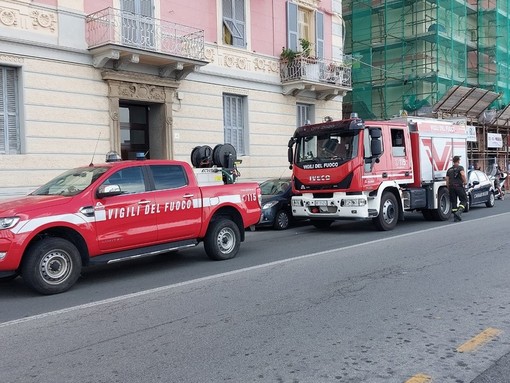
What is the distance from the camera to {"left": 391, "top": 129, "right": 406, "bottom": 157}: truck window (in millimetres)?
13430

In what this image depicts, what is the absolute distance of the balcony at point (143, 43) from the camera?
15.0 m

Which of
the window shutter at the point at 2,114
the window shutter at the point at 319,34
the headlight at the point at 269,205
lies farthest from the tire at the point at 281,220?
the window shutter at the point at 319,34

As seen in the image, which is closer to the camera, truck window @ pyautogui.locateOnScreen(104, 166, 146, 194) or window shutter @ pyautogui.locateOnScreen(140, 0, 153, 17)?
truck window @ pyautogui.locateOnScreen(104, 166, 146, 194)

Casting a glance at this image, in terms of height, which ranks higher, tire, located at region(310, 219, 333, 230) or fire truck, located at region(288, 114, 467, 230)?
fire truck, located at region(288, 114, 467, 230)

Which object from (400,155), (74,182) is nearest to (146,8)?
(400,155)

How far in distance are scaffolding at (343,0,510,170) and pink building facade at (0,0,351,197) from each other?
6.92 metres

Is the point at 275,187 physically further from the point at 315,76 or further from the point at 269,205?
the point at 315,76

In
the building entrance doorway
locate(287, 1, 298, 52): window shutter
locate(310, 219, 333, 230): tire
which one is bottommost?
locate(310, 219, 333, 230): tire

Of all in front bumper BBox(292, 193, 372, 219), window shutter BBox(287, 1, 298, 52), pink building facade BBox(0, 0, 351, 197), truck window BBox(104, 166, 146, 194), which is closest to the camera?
truck window BBox(104, 166, 146, 194)

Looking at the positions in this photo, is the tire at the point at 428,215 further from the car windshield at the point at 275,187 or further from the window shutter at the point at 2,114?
the window shutter at the point at 2,114

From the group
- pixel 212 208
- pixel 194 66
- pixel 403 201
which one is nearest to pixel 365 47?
pixel 194 66

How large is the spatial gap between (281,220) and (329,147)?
2562mm

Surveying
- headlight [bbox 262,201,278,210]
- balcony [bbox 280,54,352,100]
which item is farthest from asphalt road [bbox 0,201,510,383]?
balcony [bbox 280,54,352,100]

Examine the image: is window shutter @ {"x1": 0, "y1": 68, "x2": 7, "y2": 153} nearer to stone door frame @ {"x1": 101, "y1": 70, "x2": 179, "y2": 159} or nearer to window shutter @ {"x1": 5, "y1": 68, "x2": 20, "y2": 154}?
window shutter @ {"x1": 5, "y1": 68, "x2": 20, "y2": 154}
